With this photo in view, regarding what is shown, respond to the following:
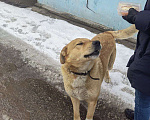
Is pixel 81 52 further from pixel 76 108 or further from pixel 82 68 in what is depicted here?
pixel 76 108

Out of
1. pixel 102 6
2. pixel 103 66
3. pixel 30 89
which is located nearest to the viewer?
pixel 103 66

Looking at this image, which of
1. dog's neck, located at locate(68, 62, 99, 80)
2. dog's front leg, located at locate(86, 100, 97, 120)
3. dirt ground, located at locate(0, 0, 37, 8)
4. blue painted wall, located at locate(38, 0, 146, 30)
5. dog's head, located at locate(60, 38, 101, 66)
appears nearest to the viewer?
dog's head, located at locate(60, 38, 101, 66)

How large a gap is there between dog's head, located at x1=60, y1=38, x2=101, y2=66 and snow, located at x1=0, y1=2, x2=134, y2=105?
4.66ft

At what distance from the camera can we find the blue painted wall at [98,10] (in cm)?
507

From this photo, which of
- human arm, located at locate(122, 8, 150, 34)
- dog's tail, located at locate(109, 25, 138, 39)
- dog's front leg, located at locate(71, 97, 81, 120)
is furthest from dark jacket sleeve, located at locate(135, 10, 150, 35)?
dog's front leg, located at locate(71, 97, 81, 120)

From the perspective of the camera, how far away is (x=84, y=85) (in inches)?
84.7

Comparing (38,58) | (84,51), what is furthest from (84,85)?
(38,58)

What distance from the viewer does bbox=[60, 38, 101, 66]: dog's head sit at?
1.93m

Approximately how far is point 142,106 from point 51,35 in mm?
3764

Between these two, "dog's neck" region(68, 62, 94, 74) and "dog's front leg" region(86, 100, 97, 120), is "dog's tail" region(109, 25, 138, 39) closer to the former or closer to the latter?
"dog's neck" region(68, 62, 94, 74)

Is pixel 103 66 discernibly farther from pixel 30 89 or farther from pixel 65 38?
pixel 65 38

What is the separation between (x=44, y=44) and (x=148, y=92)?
340 centimetres

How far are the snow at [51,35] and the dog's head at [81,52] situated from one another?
55.9 inches

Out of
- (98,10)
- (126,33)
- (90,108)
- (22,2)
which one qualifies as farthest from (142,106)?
(22,2)
